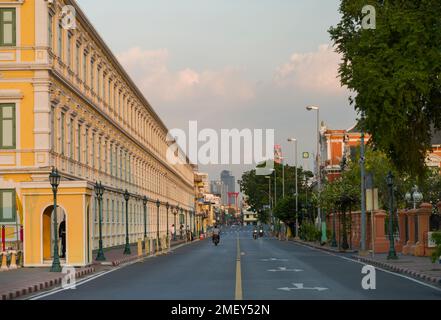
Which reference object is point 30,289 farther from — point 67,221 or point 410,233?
point 410,233

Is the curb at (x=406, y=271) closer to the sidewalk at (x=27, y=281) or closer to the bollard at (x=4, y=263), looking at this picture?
the sidewalk at (x=27, y=281)

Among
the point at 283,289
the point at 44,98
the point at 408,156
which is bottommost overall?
the point at 283,289

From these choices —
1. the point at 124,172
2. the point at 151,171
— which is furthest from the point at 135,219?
the point at 151,171

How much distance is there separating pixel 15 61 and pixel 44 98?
234 cm

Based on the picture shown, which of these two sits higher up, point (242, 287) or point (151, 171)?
point (151, 171)

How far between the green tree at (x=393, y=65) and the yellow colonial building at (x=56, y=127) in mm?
12306

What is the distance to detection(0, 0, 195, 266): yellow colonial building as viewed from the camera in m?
35.9

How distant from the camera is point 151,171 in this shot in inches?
3676

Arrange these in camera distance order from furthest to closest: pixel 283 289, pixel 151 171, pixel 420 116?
pixel 151 171 < pixel 420 116 < pixel 283 289

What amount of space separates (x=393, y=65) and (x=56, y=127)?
19.5 metres

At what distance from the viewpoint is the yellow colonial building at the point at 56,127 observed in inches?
1412

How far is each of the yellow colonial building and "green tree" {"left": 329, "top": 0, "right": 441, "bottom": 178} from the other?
12.3 m

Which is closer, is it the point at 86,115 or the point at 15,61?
the point at 15,61
